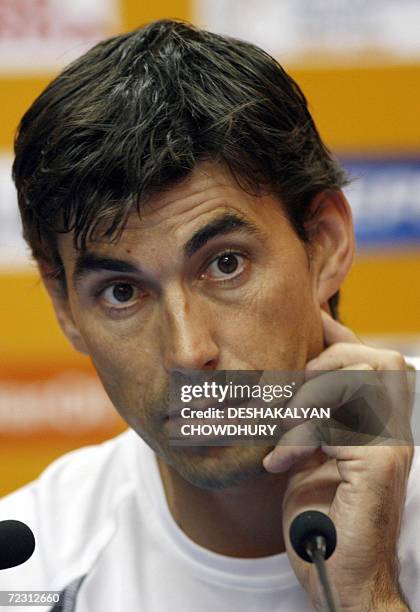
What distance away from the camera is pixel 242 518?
1.42m

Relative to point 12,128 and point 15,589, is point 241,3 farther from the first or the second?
point 15,589

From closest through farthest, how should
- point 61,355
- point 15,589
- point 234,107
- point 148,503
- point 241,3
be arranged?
point 234,107
point 15,589
point 148,503
point 241,3
point 61,355

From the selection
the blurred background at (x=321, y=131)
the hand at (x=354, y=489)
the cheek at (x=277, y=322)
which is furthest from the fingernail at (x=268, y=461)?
the blurred background at (x=321, y=131)

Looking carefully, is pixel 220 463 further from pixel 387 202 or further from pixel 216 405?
pixel 387 202

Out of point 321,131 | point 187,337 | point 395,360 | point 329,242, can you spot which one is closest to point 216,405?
point 187,337

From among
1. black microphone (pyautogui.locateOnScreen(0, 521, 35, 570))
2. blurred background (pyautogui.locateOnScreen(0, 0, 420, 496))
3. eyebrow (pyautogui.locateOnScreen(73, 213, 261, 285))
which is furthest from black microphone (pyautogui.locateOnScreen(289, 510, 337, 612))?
blurred background (pyautogui.locateOnScreen(0, 0, 420, 496))

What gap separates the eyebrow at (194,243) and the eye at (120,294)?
29 mm

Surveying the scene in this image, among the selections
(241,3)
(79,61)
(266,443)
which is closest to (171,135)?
(79,61)

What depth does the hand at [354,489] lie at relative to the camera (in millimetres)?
1155

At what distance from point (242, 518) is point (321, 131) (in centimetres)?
147

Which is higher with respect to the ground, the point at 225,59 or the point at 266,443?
the point at 225,59

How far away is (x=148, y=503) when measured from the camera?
1.52 metres

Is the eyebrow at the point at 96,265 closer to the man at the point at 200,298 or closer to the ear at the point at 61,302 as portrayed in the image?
the man at the point at 200,298

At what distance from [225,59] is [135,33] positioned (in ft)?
0.48
